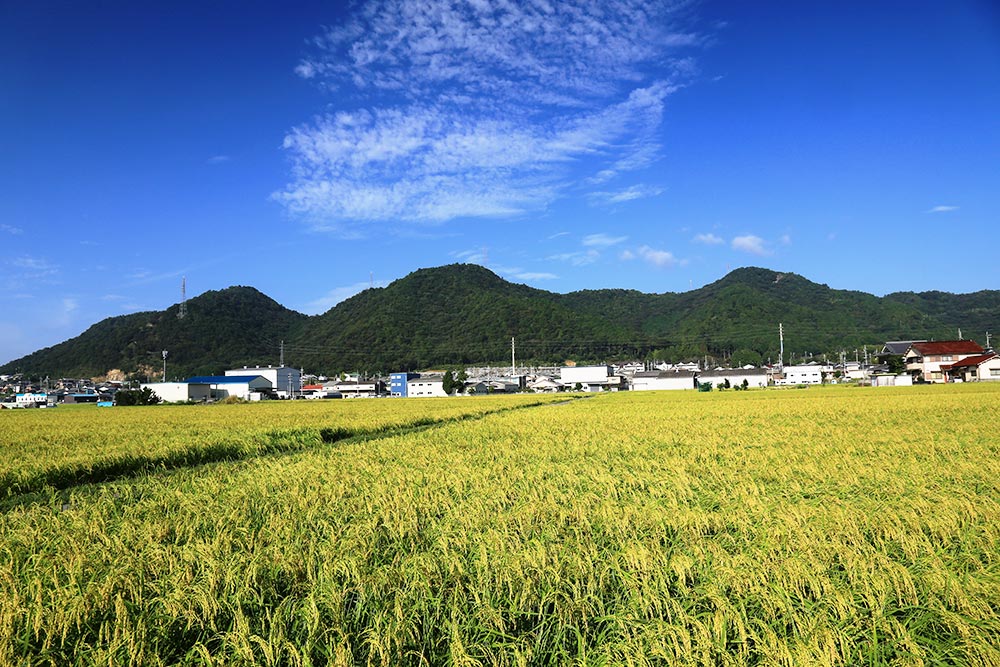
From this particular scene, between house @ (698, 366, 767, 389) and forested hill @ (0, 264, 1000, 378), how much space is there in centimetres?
3087

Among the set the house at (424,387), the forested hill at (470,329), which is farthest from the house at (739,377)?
the house at (424,387)

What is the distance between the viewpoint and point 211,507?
6.34 m

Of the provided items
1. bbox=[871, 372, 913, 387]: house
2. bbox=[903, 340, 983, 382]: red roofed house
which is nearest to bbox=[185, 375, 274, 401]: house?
bbox=[871, 372, 913, 387]: house

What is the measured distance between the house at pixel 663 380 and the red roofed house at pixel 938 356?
27192mm

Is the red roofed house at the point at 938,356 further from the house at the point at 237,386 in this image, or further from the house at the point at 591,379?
the house at the point at 237,386

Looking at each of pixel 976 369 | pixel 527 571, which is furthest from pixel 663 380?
pixel 527 571

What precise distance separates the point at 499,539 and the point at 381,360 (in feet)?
392

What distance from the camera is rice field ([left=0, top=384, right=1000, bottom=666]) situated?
286cm

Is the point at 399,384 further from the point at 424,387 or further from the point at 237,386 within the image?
the point at 237,386

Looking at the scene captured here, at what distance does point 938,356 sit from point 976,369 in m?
5.05

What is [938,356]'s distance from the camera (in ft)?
197

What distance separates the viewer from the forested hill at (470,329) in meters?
115

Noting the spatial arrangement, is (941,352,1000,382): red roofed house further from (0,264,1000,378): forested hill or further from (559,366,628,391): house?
(0,264,1000,378): forested hill

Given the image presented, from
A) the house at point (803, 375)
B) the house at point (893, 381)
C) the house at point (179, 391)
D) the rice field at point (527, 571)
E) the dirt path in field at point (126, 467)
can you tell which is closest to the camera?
the rice field at point (527, 571)
